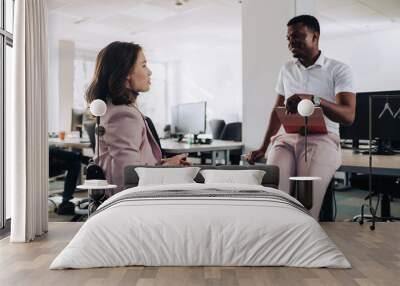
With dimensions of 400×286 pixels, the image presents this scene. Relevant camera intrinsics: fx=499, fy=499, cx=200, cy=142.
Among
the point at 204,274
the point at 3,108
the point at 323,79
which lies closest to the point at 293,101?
the point at 323,79

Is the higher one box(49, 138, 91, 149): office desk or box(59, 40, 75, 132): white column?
box(59, 40, 75, 132): white column

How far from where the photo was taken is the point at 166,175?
476cm

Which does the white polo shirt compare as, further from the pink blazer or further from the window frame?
the window frame

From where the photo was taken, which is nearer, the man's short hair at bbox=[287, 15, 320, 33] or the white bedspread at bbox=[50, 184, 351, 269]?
the white bedspread at bbox=[50, 184, 351, 269]

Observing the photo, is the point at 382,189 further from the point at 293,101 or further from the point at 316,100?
the point at 293,101

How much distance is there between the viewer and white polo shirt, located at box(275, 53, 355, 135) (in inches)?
195

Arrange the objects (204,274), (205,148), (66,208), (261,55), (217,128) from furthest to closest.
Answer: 1. (217,128)
2. (66,208)
3. (205,148)
4. (261,55)
5. (204,274)

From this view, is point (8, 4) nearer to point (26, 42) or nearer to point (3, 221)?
point (26, 42)

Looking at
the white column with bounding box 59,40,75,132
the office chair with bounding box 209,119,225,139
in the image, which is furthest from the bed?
the white column with bounding box 59,40,75,132

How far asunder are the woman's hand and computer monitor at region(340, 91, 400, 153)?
162cm

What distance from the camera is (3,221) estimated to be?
502 cm

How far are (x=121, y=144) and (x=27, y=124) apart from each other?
1.06 metres

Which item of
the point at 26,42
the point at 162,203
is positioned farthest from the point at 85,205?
the point at 162,203

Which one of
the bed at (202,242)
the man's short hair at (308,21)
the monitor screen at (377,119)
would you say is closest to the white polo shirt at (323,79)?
the monitor screen at (377,119)
